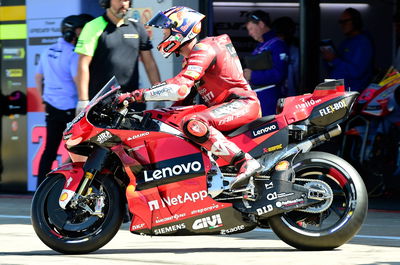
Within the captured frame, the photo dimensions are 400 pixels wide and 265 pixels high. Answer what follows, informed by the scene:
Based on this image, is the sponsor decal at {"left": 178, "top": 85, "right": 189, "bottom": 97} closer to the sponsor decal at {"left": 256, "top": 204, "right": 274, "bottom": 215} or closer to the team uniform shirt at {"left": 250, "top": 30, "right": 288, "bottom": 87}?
the sponsor decal at {"left": 256, "top": 204, "right": 274, "bottom": 215}

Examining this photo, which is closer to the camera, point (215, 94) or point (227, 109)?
point (227, 109)

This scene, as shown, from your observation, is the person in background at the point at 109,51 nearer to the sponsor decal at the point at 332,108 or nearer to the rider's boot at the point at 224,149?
the rider's boot at the point at 224,149

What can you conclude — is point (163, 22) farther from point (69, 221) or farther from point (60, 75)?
point (60, 75)

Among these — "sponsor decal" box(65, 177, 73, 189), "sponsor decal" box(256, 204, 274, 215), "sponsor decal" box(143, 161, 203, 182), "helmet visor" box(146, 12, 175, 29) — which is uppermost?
"helmet visor" box(146, 12, 175, 29)

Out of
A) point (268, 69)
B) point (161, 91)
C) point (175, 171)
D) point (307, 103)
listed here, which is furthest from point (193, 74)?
point (268, 69)

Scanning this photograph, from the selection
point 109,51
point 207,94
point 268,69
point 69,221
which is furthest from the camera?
point 268,69

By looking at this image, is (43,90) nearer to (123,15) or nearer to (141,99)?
(123,15)

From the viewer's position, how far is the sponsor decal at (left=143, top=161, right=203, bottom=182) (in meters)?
7.77

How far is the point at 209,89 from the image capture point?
803 centimetres

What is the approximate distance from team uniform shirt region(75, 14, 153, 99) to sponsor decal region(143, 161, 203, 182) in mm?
2243

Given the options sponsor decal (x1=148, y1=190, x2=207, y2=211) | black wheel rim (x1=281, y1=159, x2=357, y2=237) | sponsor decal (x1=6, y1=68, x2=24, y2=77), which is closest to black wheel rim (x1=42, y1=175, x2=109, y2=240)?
sponsor decal (x1=148, y1=190, x2=207, y2=211)

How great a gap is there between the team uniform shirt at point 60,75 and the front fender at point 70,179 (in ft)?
11.8

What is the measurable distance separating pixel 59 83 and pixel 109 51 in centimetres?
193

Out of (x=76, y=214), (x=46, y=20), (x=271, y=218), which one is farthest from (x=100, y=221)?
(x=46, y=20)
